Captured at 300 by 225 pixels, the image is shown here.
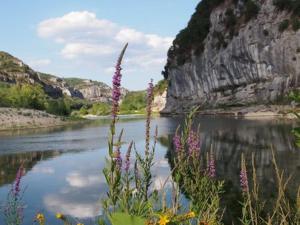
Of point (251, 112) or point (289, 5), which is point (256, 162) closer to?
point (251, 112)

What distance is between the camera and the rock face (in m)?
93.2

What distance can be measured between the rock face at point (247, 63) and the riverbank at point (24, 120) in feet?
130

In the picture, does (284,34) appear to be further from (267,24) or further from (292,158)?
(292,158)

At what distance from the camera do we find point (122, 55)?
3771mm

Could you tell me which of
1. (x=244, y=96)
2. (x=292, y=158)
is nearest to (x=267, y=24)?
(x=244, y=96)

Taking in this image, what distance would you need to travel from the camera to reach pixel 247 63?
106m

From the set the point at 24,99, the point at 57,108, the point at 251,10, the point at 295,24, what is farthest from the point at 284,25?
the point at 24,99

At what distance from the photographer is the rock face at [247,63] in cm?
9325

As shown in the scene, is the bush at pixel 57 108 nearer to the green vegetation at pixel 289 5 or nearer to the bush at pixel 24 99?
the bush at pixel 24 99

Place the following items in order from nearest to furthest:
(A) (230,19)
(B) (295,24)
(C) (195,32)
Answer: (B) (295,24) < (A) (230,19) < (C) (195,32)

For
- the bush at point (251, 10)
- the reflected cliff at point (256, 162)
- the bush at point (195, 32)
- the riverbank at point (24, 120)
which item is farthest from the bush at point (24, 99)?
the reflected cliff at point (256, 162)

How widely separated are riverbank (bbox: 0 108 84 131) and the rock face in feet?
130

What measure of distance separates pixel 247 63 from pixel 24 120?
53.5 m

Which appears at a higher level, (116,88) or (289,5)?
(289,5)
